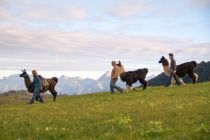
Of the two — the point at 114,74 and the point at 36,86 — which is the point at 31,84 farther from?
the point at 114,74

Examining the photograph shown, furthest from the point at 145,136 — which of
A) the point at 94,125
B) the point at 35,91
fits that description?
the point at 35,91

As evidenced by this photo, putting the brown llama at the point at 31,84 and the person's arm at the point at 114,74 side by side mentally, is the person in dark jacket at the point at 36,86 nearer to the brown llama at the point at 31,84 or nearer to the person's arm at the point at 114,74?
the brown llama at the point at 31,84

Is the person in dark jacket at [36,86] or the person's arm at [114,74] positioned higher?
the person's arm at [114,74]

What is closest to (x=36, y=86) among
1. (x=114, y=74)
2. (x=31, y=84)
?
(x=31, y=84)

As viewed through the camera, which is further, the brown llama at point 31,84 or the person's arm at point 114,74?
the person's arm at point 114,74

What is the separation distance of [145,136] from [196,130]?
153 cm

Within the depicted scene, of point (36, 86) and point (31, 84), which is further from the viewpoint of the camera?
point (31, 84)

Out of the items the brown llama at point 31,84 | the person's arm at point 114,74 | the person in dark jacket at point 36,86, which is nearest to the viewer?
the person in dark jacket at point 36,86

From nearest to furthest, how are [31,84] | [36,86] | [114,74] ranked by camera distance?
[36,86] → [31,84] → [114,74]

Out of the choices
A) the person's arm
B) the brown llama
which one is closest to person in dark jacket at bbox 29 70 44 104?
the brown llama

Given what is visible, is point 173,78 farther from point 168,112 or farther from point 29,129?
point 29,129

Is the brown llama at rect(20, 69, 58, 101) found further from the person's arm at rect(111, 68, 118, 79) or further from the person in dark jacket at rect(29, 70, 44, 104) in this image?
the person's arm at rect(111, 68, 118, 79)

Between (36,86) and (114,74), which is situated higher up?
(114,74)

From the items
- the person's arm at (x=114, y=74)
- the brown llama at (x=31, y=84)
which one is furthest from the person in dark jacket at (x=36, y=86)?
the person's arm at (x=114, y=74)
